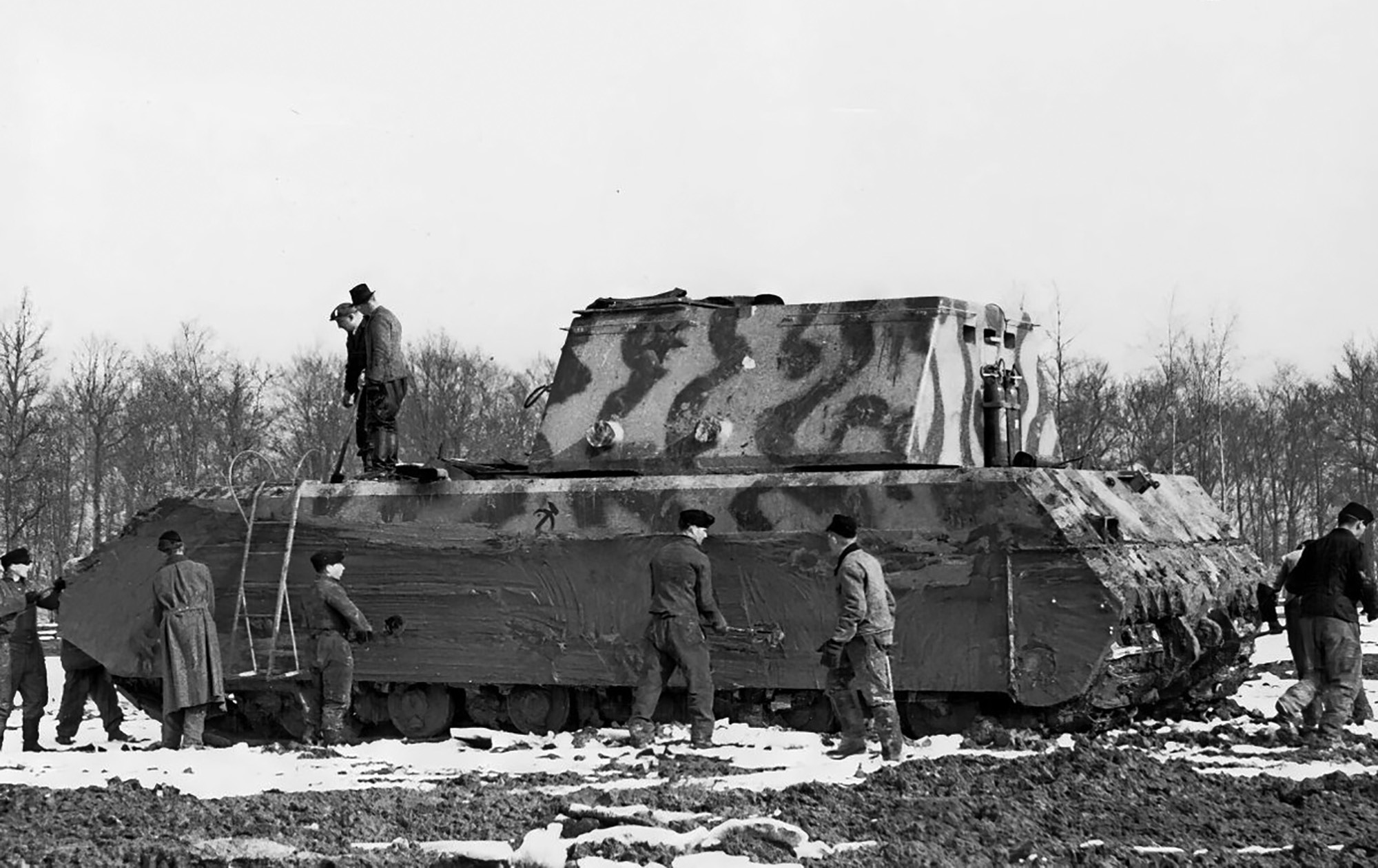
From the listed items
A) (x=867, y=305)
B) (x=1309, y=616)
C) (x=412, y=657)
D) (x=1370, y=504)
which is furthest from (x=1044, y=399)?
(x=1370, y=504)

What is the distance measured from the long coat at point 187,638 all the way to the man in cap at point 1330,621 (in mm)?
7450

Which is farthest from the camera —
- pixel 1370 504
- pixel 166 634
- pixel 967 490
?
pixel 1370 504

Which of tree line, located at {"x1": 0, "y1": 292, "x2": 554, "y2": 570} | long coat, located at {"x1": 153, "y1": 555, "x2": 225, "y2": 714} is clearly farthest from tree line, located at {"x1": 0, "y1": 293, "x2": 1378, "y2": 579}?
long coat, located at {"x1": 153, "y1": 555, "x2": 225, "y2": 714}

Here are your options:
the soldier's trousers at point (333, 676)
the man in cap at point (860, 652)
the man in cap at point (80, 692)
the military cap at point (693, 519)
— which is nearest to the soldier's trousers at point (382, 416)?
the soldier's trousers at point (333, 676)

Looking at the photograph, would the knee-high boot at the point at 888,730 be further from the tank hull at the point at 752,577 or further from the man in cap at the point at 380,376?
the man in cap at the point at 380,376

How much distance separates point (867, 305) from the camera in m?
13.8

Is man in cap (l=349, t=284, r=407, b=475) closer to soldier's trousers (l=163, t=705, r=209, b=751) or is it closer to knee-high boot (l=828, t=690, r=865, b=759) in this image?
soldier's trousers (l=163, t=705, r=209, b=751)

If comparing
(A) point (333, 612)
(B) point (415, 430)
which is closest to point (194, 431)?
(B) point (415, 430)

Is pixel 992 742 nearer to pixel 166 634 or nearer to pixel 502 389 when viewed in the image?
pixel 166 634

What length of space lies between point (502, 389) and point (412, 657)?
3736cm

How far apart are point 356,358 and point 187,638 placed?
8.92 feet

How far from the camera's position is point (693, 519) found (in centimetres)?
1244

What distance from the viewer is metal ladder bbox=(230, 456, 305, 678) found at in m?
14.2

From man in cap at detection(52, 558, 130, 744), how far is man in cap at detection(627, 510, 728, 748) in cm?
495
